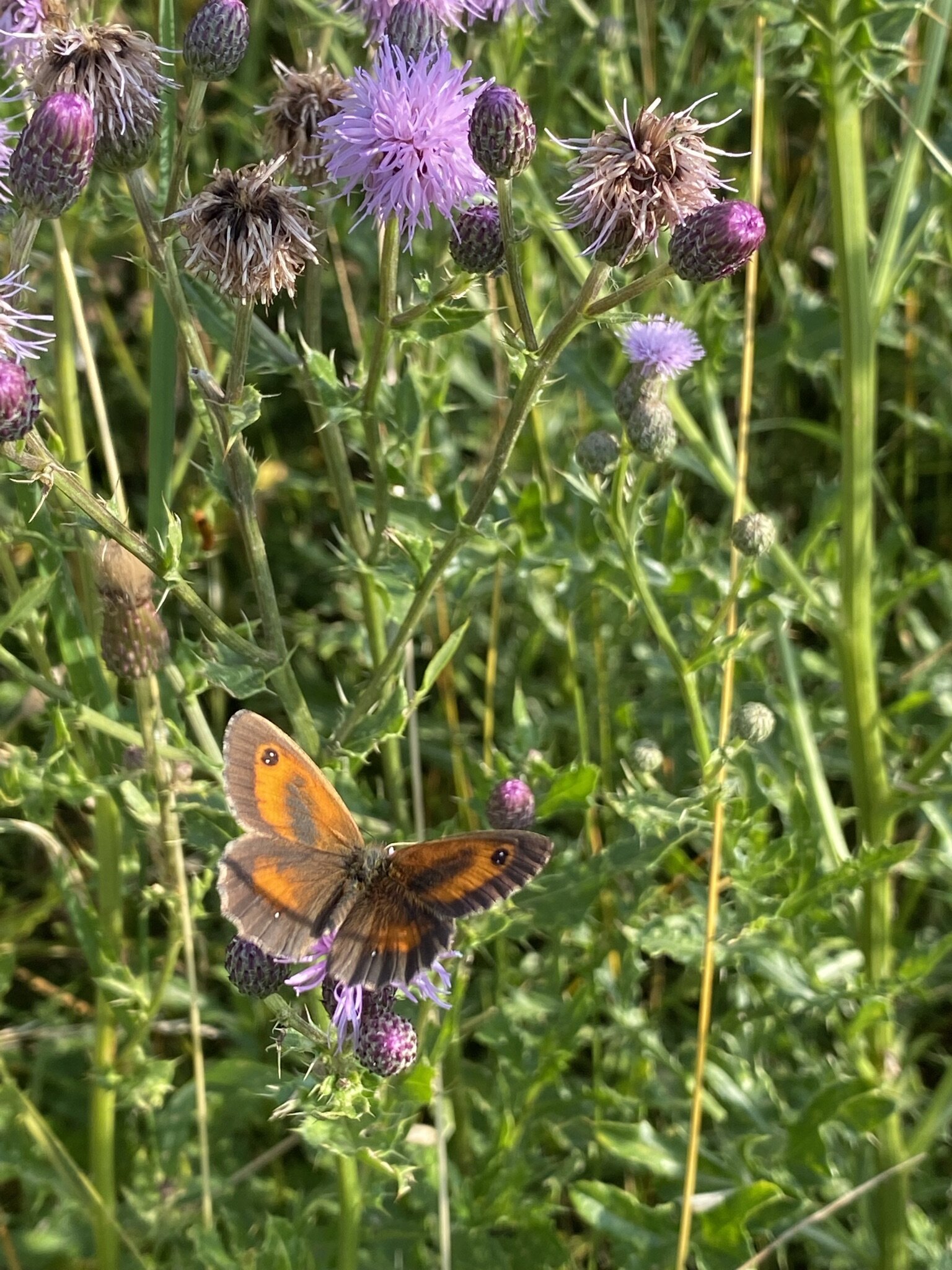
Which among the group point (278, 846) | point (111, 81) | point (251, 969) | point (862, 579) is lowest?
point (251, 969)

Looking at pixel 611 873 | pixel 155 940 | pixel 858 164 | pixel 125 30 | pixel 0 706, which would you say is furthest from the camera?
pixel 0 706

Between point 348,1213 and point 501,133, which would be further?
point 348,1213

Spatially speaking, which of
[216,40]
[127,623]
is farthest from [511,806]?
[216,40]

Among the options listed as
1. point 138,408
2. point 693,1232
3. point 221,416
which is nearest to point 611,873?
point 693,1232

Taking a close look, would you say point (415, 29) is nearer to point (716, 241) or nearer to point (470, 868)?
point (716, 241)

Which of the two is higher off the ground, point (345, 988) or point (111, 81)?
point (111, 81)

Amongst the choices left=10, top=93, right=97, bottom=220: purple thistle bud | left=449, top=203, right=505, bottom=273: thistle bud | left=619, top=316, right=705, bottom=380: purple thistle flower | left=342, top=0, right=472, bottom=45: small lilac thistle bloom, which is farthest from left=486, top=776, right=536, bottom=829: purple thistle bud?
left=342, top=0, right=472, bottom=45: small lilac thistle bloom

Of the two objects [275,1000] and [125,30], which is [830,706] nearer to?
[275,1000]
